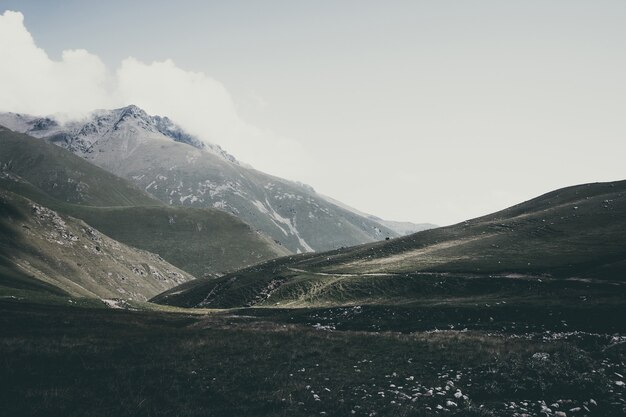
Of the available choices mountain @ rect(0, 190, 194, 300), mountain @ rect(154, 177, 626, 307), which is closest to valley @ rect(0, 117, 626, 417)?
mountain @ rect(154, 177, 626, 307)

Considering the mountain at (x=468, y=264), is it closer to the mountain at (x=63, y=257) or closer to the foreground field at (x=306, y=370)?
the foreground field at (x=306, y=370)

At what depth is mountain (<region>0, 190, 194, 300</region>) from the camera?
97269 mm

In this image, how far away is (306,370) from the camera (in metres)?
25.8

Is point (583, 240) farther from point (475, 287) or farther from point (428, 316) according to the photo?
point (428, 316)

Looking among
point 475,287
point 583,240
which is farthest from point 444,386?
point 583,240

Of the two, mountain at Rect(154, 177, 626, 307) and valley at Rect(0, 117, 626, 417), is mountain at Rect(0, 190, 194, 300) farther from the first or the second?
mountain at Rect(154, 177, 626, 307)

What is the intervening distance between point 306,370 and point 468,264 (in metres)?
59.0

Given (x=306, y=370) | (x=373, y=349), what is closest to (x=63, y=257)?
(x=373, y=349)

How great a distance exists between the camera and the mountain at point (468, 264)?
64.0 meters

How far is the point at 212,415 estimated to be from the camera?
739 inches

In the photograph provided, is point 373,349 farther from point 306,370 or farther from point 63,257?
point 63,257

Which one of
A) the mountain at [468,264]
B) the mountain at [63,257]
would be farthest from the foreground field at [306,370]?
the mountain at [63,257]

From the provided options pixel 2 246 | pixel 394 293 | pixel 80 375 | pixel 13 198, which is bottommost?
pixel 394 293

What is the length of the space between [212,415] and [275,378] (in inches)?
230
